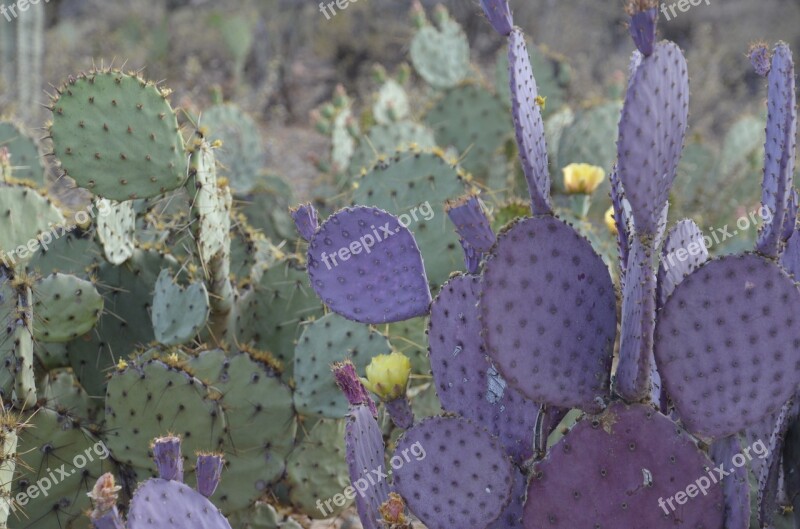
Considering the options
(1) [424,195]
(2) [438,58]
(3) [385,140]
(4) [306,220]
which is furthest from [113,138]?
(2) [438,58]

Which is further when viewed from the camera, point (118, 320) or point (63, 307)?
point (118, 320)

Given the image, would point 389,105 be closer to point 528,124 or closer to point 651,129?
point 528,124

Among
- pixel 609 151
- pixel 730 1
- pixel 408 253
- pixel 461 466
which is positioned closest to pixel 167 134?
pixel 408 253

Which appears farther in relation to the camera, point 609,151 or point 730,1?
point 730,1

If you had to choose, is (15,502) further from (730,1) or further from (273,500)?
(730,1)

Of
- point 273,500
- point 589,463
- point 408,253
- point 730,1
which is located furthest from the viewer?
point 730,1

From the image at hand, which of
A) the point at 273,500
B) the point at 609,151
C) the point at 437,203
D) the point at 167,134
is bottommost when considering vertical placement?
the point at 273,500

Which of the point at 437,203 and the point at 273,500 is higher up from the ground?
the point at 437,203
